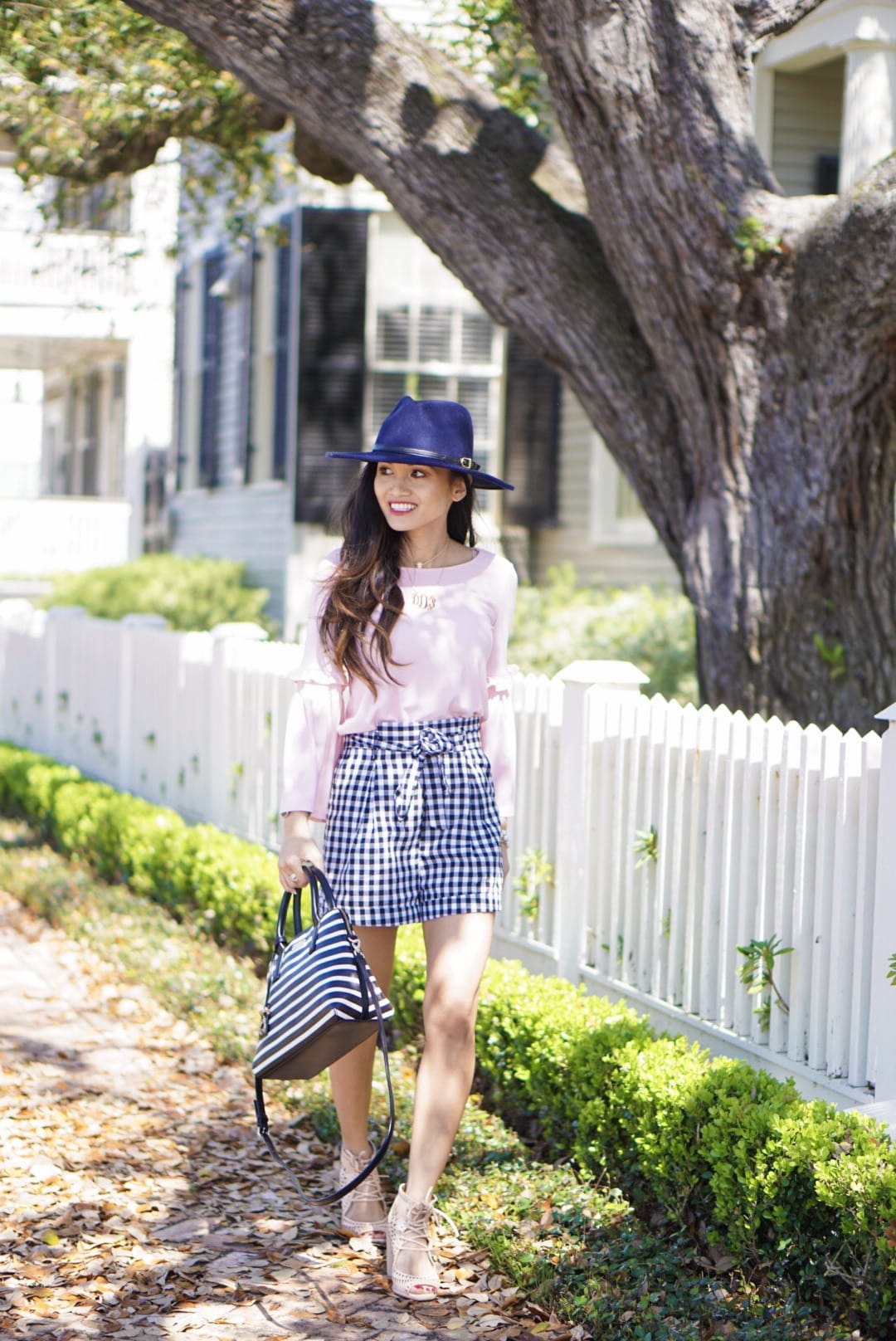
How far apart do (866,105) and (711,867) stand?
317 inches

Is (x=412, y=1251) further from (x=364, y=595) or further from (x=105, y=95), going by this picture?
(x=105, y=95)

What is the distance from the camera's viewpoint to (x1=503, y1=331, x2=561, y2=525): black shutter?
15.2 metres

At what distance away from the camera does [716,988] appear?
5.00 m

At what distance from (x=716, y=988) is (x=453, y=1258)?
1.26 metres

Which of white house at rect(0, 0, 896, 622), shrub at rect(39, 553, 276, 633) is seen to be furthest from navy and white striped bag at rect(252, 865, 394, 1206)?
shrub at rect(39, 553, 276, 633)

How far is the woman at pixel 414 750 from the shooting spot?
12.8 feet

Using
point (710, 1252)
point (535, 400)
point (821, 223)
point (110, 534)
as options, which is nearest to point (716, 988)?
point (710, 1252)

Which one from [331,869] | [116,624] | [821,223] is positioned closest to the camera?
[331,869]

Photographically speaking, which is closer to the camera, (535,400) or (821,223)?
(821,223)

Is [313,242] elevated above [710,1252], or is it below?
above

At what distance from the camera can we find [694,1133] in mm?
4109

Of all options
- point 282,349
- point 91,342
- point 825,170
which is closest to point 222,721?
point 282,349

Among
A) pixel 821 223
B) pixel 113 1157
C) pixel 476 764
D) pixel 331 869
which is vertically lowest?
pixel 113 1157

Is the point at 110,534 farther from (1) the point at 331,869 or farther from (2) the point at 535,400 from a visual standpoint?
(1) the point at 331,869
